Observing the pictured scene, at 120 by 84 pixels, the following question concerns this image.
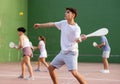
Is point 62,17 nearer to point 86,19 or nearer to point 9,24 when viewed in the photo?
point 86,19

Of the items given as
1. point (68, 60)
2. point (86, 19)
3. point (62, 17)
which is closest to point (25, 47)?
point (68, 60)

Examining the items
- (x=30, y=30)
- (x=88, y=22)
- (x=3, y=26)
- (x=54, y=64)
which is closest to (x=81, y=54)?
(x=88, y=22)

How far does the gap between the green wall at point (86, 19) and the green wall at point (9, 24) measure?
3.76ft

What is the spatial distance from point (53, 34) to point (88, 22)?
2101 mm

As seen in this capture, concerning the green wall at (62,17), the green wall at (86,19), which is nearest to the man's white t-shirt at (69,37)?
the green wall at (62,17)

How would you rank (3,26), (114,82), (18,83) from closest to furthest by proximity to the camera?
1. (18,83)
2. (114,82)
3. (3,26)

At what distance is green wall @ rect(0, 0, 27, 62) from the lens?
60.8 feet

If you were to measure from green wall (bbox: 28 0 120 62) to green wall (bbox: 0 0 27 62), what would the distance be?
3.76 ft

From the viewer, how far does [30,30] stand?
2166 cm

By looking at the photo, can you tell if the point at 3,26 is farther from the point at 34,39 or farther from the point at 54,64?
the point at 54,64

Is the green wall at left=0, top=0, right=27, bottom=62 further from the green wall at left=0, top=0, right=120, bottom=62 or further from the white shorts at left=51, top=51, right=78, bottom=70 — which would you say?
the white shorts at left=51, top=51, right=78, bottom=70

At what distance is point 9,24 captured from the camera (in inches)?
760

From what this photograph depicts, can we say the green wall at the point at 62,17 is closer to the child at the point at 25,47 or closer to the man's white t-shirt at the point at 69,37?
the child at the point at 25,47

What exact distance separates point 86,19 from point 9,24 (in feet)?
14.4
